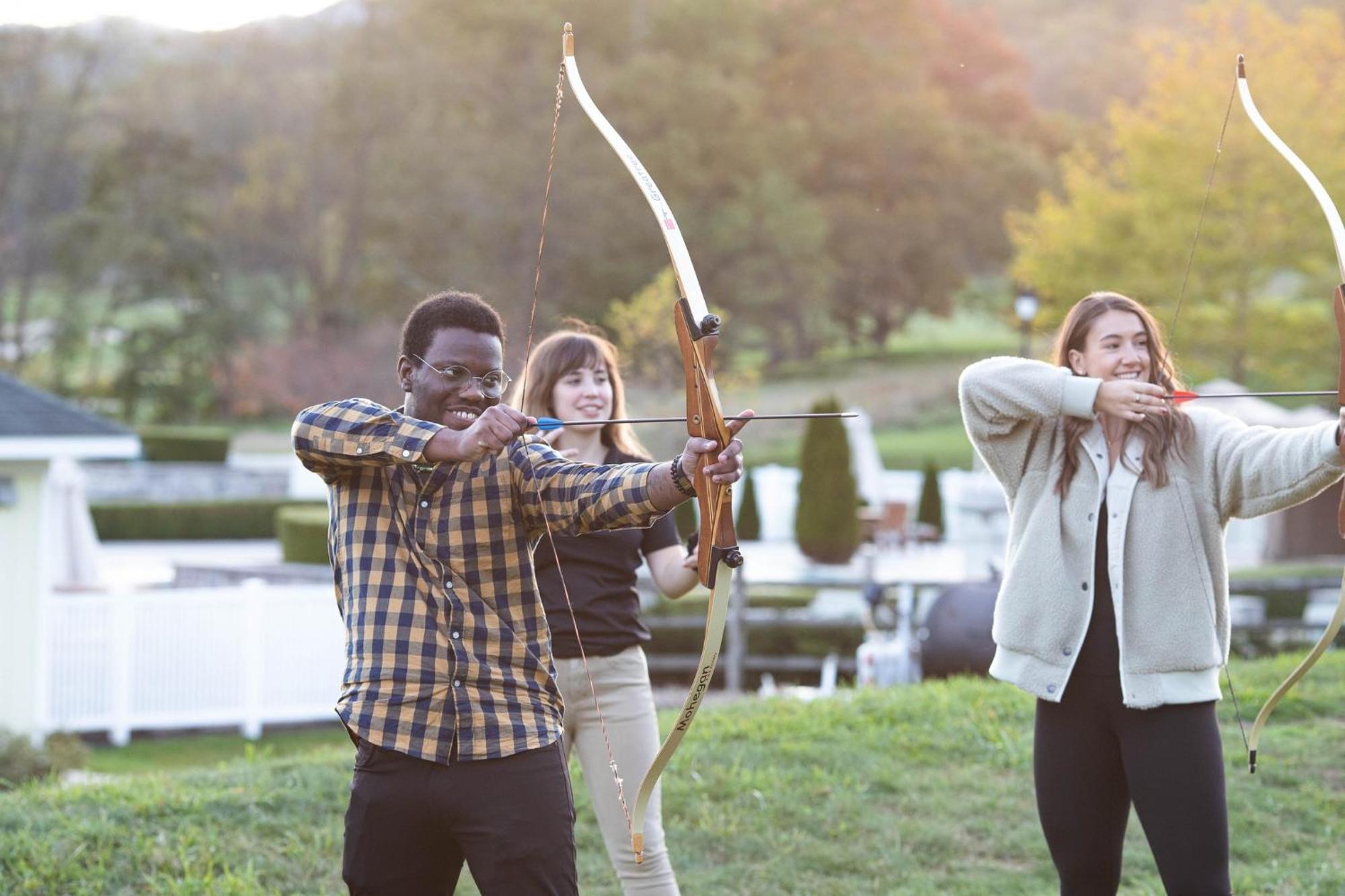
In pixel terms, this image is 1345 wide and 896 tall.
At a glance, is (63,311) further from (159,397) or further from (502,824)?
(502,824)

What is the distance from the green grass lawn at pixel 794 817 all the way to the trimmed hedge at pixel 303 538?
11.6 metres

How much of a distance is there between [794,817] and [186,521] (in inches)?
844

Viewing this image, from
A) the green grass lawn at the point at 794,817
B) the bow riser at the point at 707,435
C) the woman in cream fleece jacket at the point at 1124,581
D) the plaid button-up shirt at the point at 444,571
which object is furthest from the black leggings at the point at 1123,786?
the green grass lawn at the point at 794,817

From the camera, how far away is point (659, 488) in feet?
7.61

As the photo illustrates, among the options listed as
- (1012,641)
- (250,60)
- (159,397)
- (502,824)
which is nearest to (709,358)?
(502,824)

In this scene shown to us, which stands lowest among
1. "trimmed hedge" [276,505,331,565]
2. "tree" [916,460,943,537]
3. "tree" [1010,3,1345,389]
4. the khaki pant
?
"trimmed hedge" [276,505,331,565]

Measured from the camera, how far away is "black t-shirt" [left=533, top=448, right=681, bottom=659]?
3.33 meters

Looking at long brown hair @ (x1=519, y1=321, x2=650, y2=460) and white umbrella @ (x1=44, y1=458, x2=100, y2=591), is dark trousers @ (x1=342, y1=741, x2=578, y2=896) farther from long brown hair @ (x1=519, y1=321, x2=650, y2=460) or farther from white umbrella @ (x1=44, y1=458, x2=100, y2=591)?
white umbrella @ (x1=44, y1=458, x2=100, y2=591)

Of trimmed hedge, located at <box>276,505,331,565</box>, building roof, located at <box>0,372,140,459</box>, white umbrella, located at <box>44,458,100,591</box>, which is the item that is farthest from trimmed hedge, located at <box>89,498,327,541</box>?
building roof, located at <box>0,372,140,459</box>

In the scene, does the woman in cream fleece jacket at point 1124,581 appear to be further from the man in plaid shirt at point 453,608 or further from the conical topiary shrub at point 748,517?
the conical topiary shrub at point 748,517

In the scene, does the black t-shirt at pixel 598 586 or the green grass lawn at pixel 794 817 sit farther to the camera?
the green grass lawn at pixel 794 817

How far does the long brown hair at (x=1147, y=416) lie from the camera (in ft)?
9.73

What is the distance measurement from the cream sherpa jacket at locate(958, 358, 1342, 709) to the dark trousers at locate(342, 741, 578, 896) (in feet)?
3.27

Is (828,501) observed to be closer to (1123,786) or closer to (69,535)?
(69,535)
